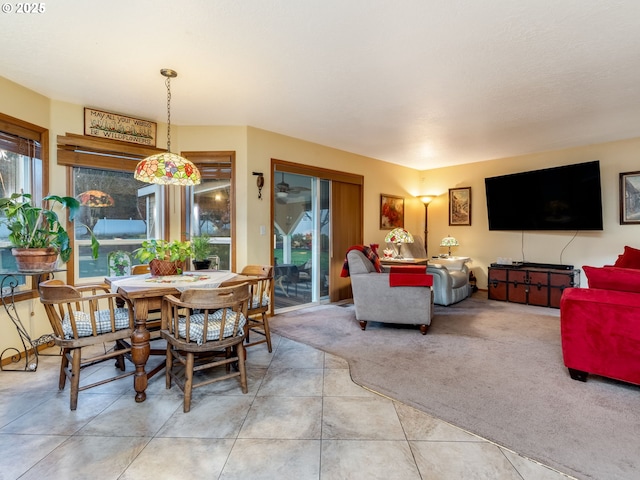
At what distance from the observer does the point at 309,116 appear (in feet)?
12.4

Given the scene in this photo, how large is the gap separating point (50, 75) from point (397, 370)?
392 cm

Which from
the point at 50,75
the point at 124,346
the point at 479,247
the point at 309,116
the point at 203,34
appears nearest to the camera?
the point at 203,34

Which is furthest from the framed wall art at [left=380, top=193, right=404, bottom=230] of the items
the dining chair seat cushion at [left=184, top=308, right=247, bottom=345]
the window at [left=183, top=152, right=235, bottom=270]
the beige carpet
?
the dining chair seat cushion at [left=184, top=308, right=247, bottom=345]

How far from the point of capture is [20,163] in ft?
10.3

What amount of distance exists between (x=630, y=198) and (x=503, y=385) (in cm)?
406

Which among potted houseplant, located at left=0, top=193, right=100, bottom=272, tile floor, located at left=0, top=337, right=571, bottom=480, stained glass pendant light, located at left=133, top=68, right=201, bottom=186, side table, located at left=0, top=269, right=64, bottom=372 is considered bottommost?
tile floor, located at left=0, top=337, right=571, bottom=480

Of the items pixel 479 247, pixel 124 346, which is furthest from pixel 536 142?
pixel 124 346

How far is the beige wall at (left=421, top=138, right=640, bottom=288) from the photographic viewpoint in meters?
4.67

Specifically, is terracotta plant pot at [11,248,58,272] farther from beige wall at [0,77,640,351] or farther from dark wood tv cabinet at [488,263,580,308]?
dark wood tv cabinet at [488,263,580,308]

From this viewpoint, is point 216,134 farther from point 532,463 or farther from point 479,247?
point 479,247

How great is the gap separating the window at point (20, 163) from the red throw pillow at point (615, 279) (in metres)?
4.79

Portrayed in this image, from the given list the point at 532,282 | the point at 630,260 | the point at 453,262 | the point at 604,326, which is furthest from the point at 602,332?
the point at 453,262

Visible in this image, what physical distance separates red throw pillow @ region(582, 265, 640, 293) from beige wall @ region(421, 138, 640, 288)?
10.2 ft

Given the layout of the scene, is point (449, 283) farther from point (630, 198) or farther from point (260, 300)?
point (260, 300)
